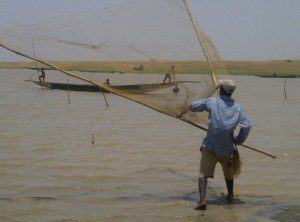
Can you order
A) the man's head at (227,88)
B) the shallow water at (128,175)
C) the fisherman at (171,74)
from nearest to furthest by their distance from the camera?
the man's head at (227,88) < the shallow water at (128,175) < the fisherman at (171,74)

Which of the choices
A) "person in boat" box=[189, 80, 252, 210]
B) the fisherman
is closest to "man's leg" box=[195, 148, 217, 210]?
"person in boat" box=[189, 80, 252, 210]

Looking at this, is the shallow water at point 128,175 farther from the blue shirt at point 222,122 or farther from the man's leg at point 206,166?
the blue shirt at point 222,122

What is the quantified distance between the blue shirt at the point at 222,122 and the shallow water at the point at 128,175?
2.32 ft

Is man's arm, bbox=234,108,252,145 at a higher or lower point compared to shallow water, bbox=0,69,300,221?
higher

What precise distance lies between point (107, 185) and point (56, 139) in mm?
3926

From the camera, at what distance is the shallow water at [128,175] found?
4.89m

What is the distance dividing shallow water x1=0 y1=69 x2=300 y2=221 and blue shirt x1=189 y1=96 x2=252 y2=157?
2.32ft

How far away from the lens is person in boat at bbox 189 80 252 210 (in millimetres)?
4562

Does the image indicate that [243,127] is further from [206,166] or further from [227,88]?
[206,166]

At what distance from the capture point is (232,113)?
460 cm

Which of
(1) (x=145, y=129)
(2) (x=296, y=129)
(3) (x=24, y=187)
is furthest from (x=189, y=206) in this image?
(2) (x=296, y=129)

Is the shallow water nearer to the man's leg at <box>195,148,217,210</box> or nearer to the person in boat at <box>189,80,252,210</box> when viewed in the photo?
the man's leg at <box>195,148,217,210</box>

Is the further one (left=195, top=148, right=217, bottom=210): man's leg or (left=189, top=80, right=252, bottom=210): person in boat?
(left=195, top=148, right=217, bottom=210): man's leg

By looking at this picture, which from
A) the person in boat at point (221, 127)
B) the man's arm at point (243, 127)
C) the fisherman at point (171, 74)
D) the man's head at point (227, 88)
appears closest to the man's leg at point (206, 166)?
the person in boat at point (221, 127)
